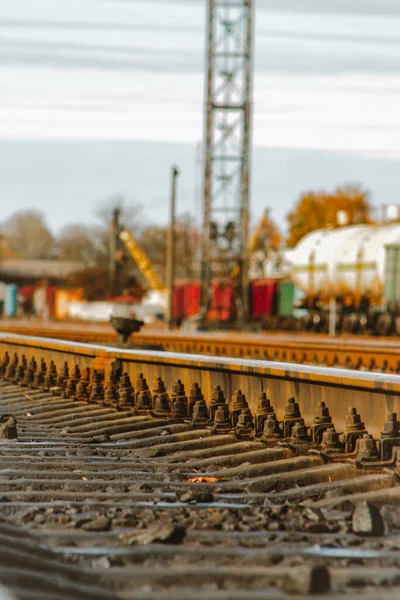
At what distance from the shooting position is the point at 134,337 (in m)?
22.5

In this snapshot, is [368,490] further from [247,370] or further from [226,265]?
[226,265]

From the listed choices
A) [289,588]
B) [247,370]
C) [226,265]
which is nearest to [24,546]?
[289,588]

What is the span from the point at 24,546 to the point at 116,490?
156cm

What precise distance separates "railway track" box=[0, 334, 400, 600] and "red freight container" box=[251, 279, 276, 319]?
39.7 metres

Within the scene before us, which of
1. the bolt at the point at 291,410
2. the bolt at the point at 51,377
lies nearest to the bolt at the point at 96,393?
the bolt at the point at 51,377

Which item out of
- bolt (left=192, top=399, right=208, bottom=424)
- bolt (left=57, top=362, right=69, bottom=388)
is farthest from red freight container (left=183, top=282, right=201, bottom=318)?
bolt (left=192, top=399, right=208, bottom=424)

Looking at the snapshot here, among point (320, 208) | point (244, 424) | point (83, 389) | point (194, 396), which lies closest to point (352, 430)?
point (244, 424)

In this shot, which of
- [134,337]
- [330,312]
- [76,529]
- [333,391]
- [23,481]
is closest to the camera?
[76,529]

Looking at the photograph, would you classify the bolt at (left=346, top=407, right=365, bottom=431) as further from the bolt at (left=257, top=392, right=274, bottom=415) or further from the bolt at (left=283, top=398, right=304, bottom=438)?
the bolt at (left=257, top=392, right=274, bottom=415)

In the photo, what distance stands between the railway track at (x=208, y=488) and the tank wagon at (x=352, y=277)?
24.8m

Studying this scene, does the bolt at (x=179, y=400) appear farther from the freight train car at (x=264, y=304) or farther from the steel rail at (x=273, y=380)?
the freight train car at (x=264, y=304)

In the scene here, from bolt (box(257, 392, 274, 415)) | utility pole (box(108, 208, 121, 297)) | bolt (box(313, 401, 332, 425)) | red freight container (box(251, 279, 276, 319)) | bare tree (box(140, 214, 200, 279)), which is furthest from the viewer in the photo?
bare tree (box(140, 214, 200, 279))

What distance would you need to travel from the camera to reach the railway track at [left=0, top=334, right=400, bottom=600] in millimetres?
4125

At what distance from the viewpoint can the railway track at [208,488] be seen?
13.5 ft
